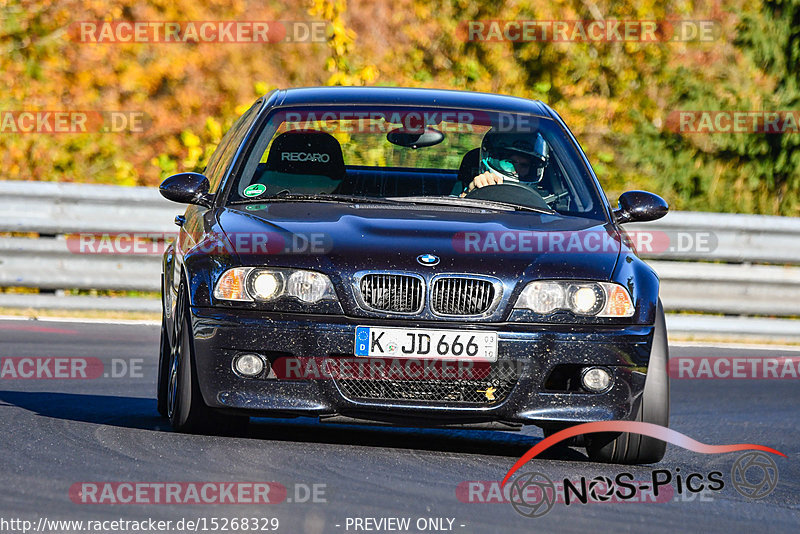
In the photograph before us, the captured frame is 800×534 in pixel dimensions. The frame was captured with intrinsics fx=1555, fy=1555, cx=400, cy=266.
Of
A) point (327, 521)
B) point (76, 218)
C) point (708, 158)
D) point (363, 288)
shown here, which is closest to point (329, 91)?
point (363, 288)

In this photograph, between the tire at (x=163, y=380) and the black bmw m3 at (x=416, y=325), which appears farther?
the tire at (x=163, y=380)

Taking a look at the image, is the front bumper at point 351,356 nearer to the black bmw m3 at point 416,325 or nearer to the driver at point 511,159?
the black bmw m3 at point 416,325

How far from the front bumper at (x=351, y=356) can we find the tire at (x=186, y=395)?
0.30 ft

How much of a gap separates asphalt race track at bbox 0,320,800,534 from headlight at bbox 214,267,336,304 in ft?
2.00

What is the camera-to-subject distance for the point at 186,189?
274 inches

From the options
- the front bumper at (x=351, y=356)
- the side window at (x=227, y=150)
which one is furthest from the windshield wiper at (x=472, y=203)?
the front bumper at (x=351, y=356)

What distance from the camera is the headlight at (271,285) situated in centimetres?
594

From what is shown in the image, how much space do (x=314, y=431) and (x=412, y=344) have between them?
1196 millimetres

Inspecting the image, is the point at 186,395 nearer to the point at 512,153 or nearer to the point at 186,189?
the point at 186,189

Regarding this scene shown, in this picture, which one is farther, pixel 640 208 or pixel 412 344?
pixel 640 208

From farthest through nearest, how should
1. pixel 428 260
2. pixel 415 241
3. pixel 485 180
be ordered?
pixel 485 180 → pixel 415 241 → pixel 428 260

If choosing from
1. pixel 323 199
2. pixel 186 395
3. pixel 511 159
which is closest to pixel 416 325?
pixel 186 395

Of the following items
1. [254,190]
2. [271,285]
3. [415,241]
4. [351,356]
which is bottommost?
[351,356]

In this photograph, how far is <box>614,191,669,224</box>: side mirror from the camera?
7.13 m
